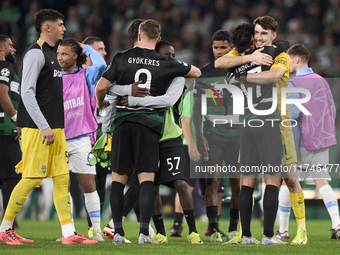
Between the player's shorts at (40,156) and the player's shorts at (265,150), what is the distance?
184 centimetres

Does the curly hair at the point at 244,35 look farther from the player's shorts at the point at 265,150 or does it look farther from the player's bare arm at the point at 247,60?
the player's shorts at the point at 265,150

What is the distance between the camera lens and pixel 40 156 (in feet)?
18.3

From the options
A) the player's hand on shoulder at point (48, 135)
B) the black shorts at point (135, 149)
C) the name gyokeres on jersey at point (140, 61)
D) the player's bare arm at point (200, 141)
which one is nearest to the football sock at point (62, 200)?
the player's hand on shoulder at point (48, 135)

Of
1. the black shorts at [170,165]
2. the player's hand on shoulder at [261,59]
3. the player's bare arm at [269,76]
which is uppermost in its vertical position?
the player's hand on shoulder at [261,59]

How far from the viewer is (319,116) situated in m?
7.63

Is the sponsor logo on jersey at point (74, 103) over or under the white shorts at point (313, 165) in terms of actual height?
over

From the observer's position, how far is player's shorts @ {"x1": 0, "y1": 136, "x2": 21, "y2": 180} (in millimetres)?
7250

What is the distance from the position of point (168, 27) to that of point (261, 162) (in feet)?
36.3

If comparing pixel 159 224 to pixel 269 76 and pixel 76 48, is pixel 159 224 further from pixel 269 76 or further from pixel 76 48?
pixel 76 48

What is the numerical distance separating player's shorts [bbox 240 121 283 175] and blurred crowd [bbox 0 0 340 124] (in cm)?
895

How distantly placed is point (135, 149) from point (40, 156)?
0.95 meters

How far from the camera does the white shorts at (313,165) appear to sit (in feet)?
24.3

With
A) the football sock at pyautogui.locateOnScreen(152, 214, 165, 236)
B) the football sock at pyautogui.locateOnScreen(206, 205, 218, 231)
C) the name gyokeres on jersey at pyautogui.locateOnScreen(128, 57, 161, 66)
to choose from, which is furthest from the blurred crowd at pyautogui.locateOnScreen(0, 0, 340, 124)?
the name gyokeres on jersey at pyautogui.locateOnScreen(128, 57, 161, 66)

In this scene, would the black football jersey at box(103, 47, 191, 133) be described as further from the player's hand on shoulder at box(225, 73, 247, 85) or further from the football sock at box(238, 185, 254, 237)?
the football sock at box(238, 185, 254, 237)
